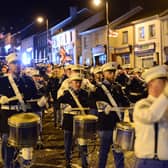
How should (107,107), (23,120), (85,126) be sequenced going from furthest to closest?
(85,126), (107,107), (23,120)

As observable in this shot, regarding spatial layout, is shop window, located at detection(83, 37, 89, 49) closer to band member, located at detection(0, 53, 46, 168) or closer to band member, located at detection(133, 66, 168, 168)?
band member, located at detection(0, 53, 46, 168)

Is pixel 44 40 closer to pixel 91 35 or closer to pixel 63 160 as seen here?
pixel 91 35

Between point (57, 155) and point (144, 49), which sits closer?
point (57, 155)

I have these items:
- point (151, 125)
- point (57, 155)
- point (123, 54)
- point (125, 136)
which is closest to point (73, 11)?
point (123, 54)

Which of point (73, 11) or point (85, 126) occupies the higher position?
point (73, 11)

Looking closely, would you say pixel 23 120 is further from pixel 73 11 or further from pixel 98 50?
pixel 73 11

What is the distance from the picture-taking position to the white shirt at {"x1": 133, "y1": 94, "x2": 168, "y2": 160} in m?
4.43

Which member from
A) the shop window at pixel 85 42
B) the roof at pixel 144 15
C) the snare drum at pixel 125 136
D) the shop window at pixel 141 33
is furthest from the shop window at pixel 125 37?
the snare drum at pixel 125 136

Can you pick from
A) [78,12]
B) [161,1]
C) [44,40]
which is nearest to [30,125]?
[161,1]

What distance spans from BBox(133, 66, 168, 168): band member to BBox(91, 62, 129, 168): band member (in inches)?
113

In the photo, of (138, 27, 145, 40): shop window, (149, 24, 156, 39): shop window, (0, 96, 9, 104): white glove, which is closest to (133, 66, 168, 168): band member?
(0, 96, 9, 104): white glove

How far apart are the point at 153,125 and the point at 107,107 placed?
2.97 m

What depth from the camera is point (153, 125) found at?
180 inches

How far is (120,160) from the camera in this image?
7.42m
